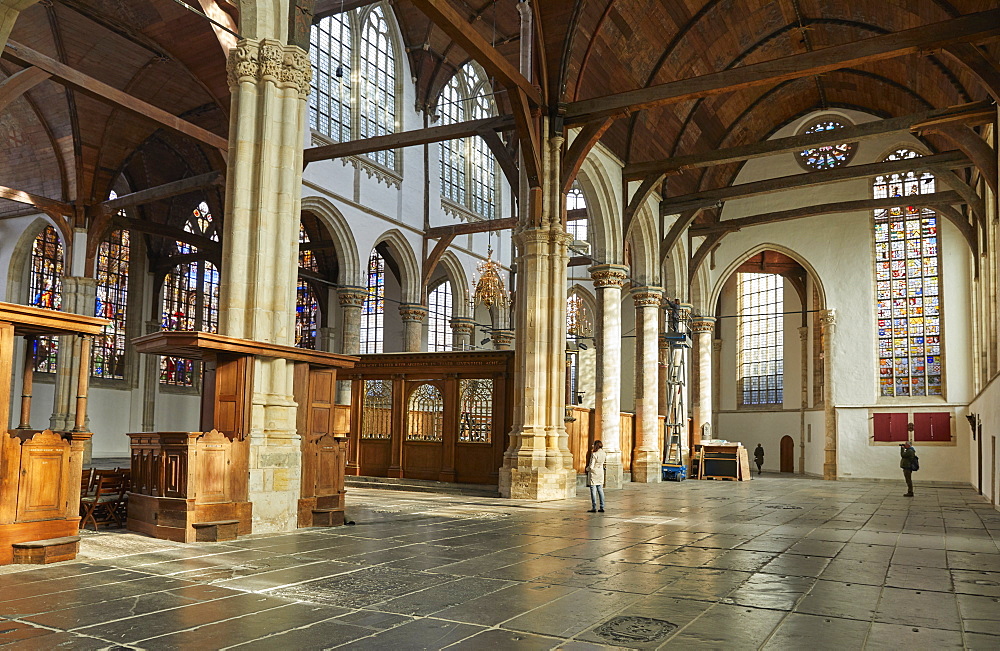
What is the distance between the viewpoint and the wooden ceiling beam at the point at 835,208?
21250 mm

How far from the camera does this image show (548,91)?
15.4m

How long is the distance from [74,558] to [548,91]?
11.6m

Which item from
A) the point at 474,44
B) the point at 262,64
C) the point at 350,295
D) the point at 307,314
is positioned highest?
the point at 474,44

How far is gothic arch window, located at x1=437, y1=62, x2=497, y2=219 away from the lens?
2780cm

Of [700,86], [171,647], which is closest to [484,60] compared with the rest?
[700,86]

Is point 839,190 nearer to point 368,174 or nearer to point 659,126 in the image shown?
point 659,126

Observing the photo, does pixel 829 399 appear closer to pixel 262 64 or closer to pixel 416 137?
pixel 416 137

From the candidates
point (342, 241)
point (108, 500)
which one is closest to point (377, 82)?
point (342, 241)

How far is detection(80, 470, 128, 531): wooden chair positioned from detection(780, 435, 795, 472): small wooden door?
2603 cm

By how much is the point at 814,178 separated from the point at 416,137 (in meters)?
10.4

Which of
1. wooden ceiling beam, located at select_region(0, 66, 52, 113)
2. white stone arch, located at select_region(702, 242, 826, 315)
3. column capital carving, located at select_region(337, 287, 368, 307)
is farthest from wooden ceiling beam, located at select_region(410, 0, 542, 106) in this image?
white stone arch, located at select_region(702, 242, 826, 315)

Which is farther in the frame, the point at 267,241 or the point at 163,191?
the point at 163,191

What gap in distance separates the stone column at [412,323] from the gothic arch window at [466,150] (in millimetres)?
4283

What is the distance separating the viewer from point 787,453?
30547 mm
